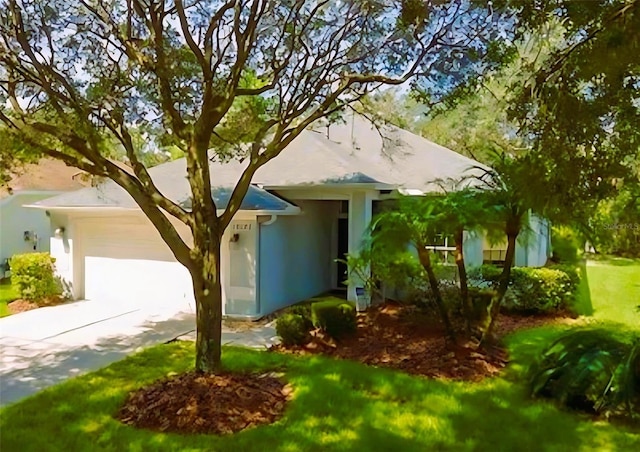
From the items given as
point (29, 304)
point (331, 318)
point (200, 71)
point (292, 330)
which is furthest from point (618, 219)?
point (29, 304)

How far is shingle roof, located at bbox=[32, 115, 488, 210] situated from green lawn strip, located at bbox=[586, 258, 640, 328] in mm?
4643

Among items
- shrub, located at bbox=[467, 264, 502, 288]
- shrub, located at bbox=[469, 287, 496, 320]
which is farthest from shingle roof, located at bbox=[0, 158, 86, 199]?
shrub, located at bbox=[469, 287, 496, 320]

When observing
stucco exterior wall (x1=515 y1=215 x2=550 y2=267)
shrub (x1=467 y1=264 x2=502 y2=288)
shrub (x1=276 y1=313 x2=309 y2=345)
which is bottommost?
shrub (x1=276 y1=313 x2=309 y2=345)

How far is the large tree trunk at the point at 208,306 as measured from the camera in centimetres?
688

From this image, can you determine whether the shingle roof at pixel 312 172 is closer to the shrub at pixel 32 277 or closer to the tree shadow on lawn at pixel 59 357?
the shrub at pixel 32 277

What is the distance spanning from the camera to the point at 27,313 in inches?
478

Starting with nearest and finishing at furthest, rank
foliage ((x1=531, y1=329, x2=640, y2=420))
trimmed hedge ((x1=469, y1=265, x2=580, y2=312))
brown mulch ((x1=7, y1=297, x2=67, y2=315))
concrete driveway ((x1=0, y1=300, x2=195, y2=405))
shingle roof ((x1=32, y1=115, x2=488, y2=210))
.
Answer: foliage ((x1=531, y1=329, x2=640, y2=420)) → concrete driveway ((x1=0, y1=300, x2=195, y2=405)) → trimmed hedge ((x1=469, y1=265, x2=580, y2=312)) → shingle roof ((x1=32, y1=115, x2=488, y2=210)) → brown mulch ((x1=7, y1=297, x2=67, y2=315))

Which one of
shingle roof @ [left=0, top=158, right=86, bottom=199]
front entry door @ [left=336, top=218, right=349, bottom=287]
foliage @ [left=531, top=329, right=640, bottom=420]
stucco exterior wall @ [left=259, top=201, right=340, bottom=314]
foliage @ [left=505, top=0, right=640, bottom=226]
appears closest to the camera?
foliage @ [left=505, top=0, right=640, bottom=226]

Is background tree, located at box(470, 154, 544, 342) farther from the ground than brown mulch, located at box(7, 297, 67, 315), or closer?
farther from the ground

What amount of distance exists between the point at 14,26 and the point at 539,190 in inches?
280

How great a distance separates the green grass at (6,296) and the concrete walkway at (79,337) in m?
0.80

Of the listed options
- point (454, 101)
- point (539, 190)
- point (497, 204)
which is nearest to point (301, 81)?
point (454, 101)

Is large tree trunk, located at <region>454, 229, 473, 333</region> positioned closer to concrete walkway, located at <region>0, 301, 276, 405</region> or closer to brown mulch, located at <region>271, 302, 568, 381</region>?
brown mulch, located at <region>271, 302, 568, 381</region>

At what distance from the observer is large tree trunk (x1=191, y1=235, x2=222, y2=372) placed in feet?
22.6
